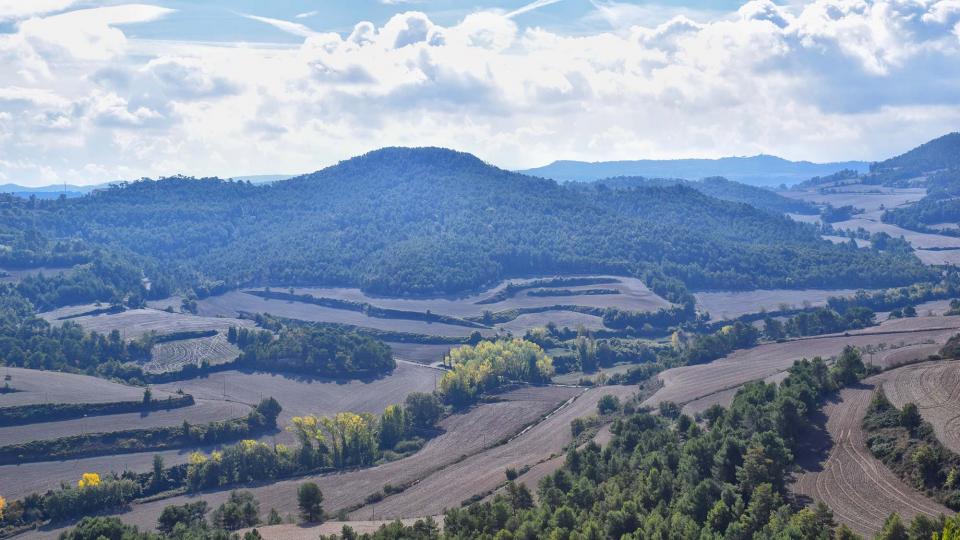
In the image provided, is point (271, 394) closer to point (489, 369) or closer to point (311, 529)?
point (489, 369)

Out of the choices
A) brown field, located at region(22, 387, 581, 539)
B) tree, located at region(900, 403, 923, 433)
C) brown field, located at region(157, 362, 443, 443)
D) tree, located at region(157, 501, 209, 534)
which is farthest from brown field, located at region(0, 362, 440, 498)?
tree, located at region(900, 403, 923, 433)

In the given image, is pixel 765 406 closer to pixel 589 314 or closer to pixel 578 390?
pixel 578 390

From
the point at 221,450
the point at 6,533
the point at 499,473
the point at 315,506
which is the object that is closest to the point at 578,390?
the point at 499,473

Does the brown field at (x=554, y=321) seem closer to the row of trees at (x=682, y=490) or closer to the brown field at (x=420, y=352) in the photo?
the brown field at (x=420, y=352)

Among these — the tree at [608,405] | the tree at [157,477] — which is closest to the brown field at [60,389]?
the tree at [157,477]

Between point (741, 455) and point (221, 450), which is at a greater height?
point (741, 455)
